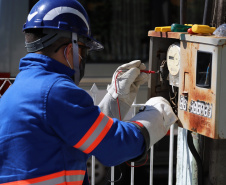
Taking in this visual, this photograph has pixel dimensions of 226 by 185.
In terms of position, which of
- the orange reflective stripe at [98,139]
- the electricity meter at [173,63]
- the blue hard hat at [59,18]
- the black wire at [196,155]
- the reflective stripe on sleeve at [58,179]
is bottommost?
the black wire at [196,155]

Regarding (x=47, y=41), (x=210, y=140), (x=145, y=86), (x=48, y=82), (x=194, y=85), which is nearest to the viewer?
(x=48, y=82)

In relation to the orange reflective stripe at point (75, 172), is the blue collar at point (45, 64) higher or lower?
higher

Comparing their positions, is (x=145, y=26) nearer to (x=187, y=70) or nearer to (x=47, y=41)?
(x=187, y=70)

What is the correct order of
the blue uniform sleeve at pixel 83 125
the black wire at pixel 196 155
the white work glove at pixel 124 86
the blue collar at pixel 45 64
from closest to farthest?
the blue uniform sleeve at pixel 83 125 < the blue collar at pixel 45 64 < the white work glove at pixel 124 86 < the black wire at pixel 196 155

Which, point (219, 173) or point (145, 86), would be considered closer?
point (219, 173)

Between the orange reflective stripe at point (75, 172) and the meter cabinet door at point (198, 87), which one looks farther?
the meter cabinet door at point (198, 87)

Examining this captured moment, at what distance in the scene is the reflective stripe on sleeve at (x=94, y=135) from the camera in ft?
6.48

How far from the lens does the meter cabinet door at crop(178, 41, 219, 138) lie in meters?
2.41

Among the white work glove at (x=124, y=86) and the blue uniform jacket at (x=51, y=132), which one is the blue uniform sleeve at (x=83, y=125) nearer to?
the blue uniform jacket at (x=51, y=132)

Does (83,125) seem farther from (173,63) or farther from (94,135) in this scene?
(173,63)

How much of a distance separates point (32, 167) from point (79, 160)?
0.21m

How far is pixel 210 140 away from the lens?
2.96 m

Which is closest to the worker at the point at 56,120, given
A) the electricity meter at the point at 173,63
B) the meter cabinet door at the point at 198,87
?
the meter cabinet door at the point at 198,87

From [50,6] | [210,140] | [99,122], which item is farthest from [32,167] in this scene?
[210,140]
